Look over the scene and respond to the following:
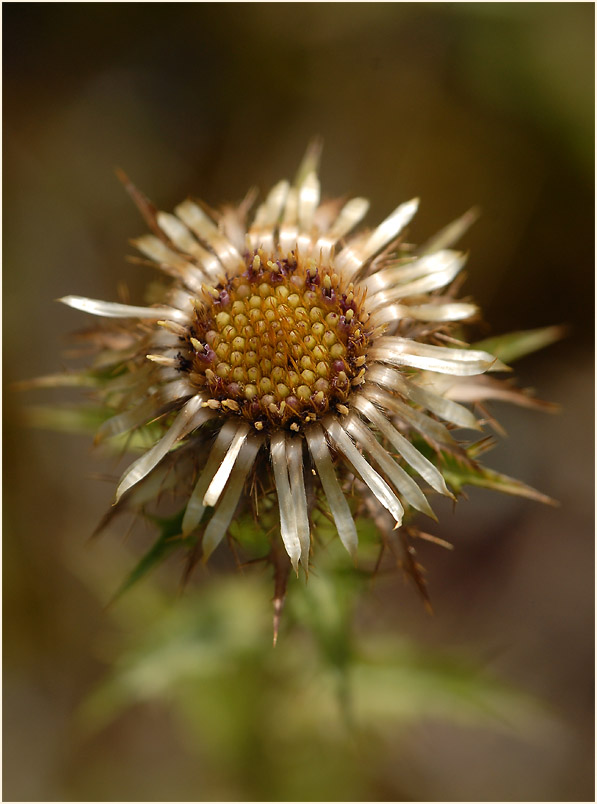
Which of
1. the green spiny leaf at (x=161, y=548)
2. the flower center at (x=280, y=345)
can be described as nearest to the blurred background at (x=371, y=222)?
the green spiny leaf at (x=161, y=548)

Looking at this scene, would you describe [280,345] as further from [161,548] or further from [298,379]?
[161,548]

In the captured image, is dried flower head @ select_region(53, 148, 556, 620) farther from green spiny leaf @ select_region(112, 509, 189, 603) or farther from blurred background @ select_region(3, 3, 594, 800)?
blurred background @ select_region(3, 3, 594, 800)

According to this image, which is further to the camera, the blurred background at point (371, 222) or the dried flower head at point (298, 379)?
the blurred background at point (371, 222)

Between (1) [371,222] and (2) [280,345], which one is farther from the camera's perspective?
(1) [371,222]

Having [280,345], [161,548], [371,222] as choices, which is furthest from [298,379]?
[371,222]

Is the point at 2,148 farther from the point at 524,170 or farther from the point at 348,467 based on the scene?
the point at 348,467

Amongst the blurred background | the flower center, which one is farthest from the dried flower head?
the blurred background

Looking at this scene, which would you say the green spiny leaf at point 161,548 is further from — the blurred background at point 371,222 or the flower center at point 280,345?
the blurred background at point 371,222

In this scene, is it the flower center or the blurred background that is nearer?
the flower center
